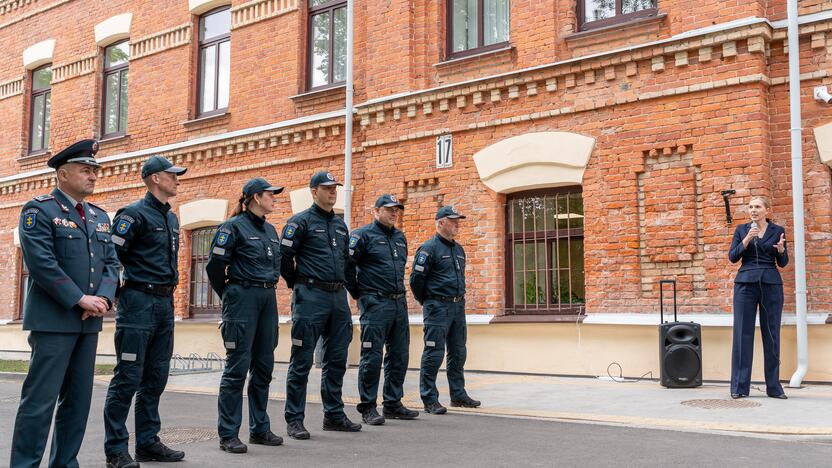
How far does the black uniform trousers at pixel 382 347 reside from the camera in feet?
24.2

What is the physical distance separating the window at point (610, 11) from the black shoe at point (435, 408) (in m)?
5.78

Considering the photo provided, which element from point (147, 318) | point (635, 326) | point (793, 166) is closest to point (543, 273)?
point (635, 326)

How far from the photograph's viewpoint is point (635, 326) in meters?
10.0

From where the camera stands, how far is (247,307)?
6113 millimetres

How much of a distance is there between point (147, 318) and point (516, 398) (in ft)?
14.5

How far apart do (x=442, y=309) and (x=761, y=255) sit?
10.7ft

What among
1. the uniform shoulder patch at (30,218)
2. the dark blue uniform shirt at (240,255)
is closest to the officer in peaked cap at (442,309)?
the dark blue uniform shirt at (240,255)

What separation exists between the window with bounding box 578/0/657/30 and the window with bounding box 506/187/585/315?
226 centimetres

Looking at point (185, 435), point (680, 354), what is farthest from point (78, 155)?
point (680, 354)

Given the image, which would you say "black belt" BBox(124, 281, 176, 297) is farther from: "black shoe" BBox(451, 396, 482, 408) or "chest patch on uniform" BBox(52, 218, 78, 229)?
"black shoe" BBox(451, 396, 482, 408)

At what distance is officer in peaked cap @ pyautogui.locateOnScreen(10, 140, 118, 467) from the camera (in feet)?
14.8

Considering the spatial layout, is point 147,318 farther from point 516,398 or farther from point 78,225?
point 516,398

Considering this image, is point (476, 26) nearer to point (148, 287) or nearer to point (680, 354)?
point (680, 354)

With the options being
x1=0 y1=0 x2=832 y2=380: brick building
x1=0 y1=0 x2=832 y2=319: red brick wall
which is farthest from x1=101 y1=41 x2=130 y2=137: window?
x1=0 y1=0 x2=832 y2=319: red brick wall
